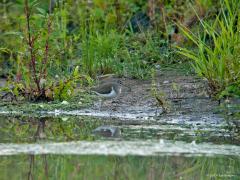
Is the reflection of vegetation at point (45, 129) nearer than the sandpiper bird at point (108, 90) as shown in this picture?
Yes

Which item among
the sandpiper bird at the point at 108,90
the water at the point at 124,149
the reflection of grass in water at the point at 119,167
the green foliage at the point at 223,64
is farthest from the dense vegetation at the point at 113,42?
the reflection of grass in water at the point at 119,167

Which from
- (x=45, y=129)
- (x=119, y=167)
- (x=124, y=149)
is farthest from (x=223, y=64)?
(x=119, y=167)

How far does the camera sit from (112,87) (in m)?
7.55

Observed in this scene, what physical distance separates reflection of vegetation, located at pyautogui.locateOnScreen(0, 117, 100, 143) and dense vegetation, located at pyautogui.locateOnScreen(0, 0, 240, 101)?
66 cm

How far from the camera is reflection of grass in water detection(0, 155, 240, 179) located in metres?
4.88

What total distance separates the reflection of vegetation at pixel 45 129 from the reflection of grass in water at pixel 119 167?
656 millimetres

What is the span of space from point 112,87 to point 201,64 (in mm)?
995

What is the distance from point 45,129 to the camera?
6375 mm

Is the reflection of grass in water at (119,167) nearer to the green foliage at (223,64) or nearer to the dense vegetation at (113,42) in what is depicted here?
the dense vegetation at (113,42)

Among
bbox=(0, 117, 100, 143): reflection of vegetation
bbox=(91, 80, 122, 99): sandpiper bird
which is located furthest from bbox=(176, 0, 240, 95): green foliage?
bbox=(0, 117, 100, 143): reflection of vegetation

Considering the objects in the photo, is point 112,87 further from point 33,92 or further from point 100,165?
point 100,165

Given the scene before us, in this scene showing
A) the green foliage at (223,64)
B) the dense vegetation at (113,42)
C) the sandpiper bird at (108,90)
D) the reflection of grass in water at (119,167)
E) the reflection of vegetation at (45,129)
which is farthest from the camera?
the sandpiper bird at (108,90)

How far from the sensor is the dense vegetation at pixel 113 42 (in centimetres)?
699

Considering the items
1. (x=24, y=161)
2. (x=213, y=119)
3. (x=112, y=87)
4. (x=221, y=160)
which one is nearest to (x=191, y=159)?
(x=221, y=160)
